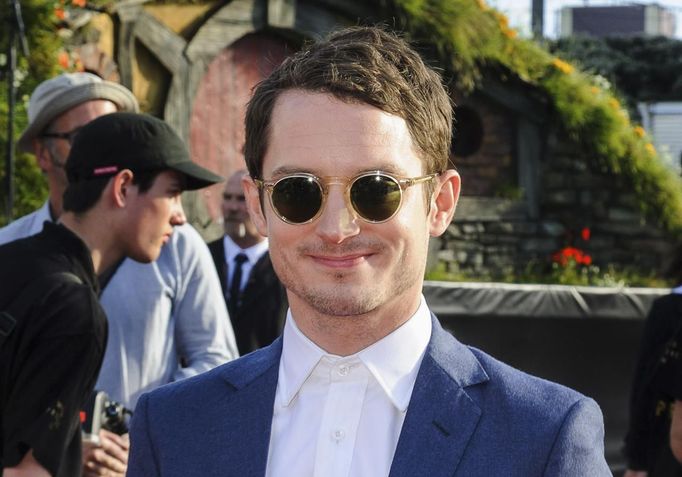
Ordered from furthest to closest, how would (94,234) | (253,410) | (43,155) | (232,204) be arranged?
(232,204)
(43,155)
(94,234)
(253,410)

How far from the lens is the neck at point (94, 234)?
3.23m

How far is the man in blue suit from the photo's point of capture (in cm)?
176

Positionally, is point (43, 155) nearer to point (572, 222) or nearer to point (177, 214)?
point (177, 214)

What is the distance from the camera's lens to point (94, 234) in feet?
10.6

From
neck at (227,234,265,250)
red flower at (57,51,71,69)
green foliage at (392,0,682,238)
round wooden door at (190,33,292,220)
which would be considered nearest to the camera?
neck at (227,234,265,250)

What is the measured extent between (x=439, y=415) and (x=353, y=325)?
191mm

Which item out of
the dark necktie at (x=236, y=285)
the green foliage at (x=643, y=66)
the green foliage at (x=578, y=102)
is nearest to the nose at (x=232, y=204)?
the dark necktie at (x=236, y=285)

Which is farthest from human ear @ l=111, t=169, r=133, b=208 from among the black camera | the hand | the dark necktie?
the dark necktie

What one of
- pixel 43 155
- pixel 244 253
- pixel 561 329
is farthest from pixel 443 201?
pixel 561 329

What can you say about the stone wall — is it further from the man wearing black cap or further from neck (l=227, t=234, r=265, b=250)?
the man wearing black cap

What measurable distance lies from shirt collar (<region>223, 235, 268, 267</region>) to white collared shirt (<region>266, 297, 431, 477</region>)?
3772mm

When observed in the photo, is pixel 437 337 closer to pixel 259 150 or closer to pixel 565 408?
pixel 565 408

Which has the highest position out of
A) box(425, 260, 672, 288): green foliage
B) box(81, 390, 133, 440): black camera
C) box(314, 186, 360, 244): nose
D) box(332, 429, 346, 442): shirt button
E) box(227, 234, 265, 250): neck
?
box(314, 186, 360, 244): nose

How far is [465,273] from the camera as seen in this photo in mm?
12070
